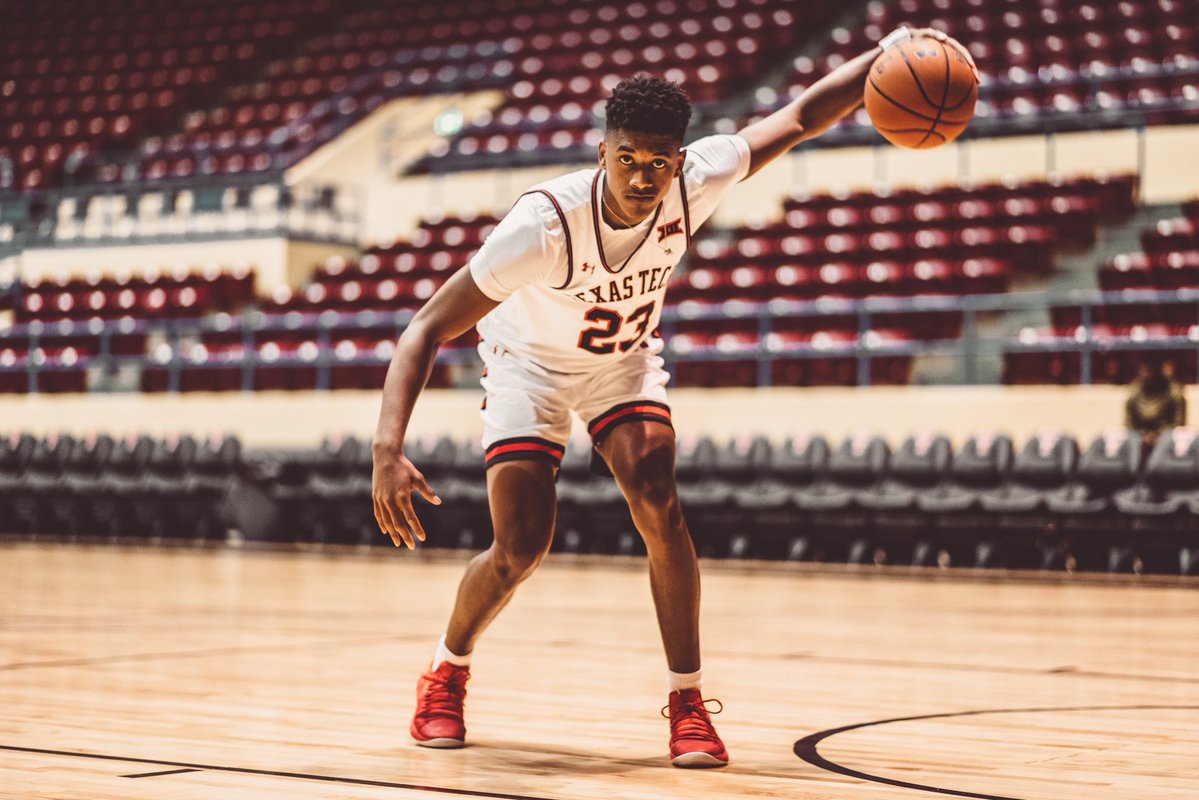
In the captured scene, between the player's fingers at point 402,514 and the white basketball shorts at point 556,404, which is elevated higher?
the white basketball shorts at point 556,404

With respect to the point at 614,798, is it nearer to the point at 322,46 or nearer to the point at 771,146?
the point at 771,146

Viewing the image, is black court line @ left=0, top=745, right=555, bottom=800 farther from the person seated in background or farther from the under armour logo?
the person seated in background

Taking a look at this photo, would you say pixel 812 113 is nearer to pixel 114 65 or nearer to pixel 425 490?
pixel 425 490

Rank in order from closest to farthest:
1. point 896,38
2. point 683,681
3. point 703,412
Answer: point 683,681 → point 896,38 → point 703,412

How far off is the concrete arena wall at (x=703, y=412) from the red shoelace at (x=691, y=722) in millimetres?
7744

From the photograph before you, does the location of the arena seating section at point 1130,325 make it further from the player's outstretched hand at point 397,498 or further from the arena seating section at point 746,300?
the player's outstretched hand at point 397,498

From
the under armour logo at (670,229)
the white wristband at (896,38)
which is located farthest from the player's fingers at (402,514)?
the white wristband at (896,38)

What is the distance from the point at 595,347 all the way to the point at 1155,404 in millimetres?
7188

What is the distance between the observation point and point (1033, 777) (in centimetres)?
310

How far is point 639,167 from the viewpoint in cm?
329

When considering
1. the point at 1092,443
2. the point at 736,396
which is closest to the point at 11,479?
the point at 736,396

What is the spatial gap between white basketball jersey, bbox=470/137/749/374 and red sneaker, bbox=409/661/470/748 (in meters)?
0.72

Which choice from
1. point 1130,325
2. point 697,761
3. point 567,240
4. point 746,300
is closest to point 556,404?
point 567,240

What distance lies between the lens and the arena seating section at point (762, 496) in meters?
9.65
